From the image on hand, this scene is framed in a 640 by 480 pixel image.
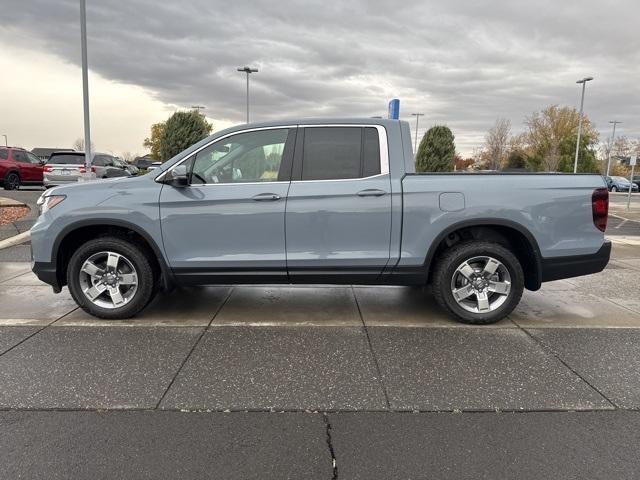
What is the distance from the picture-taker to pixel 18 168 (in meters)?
19.3

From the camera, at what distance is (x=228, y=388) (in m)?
3.36

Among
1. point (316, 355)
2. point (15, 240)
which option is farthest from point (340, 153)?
point (15, 240)

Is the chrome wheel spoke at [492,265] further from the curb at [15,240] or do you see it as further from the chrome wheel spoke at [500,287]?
the curb at [15,240]

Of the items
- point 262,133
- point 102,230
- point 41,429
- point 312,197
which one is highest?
point 262,133

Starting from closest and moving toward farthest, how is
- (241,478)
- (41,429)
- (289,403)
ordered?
(241,478) < (41,429) < (289,403)

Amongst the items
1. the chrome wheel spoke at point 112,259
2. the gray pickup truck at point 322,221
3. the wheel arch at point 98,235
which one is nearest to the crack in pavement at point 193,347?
the gray pickup truck at point 322,221

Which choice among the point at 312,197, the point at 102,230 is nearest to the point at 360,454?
the point at 312,197

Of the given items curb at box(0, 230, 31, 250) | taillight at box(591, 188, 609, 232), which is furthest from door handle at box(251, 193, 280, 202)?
curb at box(0, 230, 31, 250)

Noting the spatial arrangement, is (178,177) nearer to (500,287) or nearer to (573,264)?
(500,287)

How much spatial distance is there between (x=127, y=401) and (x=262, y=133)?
2.63 metres

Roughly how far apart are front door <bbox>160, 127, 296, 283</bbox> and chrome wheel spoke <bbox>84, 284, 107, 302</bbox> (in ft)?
2.47

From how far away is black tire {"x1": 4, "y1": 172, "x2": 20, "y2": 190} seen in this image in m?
19.1

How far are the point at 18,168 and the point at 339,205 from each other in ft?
64.0

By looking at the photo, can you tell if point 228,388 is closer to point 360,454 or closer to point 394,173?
point 360,454
